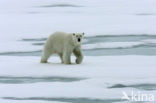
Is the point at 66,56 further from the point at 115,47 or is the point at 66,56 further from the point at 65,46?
the point at 115,47

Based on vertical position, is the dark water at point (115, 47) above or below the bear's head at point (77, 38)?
below

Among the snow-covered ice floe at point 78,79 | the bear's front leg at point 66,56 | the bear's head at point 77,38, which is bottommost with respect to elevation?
the snow-covered ice floe at point 78,79

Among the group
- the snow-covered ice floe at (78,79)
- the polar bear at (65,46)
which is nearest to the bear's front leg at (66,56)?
the polar bear at (65,46)

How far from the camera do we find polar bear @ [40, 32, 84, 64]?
870cm

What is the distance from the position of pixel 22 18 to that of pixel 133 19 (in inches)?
110

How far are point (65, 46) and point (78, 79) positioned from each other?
1.19 meters

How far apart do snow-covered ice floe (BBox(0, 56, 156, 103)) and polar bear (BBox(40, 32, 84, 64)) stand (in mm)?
141

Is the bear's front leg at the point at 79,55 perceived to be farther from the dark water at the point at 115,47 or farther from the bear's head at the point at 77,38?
the dark water at the point at 115,47

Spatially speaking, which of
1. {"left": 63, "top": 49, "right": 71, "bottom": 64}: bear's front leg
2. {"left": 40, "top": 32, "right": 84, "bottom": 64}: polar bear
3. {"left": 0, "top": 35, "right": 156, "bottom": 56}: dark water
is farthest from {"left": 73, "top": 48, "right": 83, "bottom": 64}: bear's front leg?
{"left": 0, "top": 35, "right": 156, "bottom": 56}: dark water

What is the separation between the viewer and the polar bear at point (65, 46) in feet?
28.5

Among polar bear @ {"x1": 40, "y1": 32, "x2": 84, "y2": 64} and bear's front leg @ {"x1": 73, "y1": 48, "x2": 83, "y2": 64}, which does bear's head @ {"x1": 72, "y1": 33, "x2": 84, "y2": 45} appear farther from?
bear's front leg @ {"x1": 73, "y1": 48, "x2": 83, "y2": 64}

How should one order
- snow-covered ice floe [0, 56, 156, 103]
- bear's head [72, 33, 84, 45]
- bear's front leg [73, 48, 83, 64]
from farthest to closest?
bear's front leg [73, 48, 83, 64], bear's head [72, 33, 84, 45], snow-covered ice floe [0, 56, 156, 103]

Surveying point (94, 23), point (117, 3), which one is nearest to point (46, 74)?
point (94, 23)

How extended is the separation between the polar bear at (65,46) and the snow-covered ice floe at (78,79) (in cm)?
14
